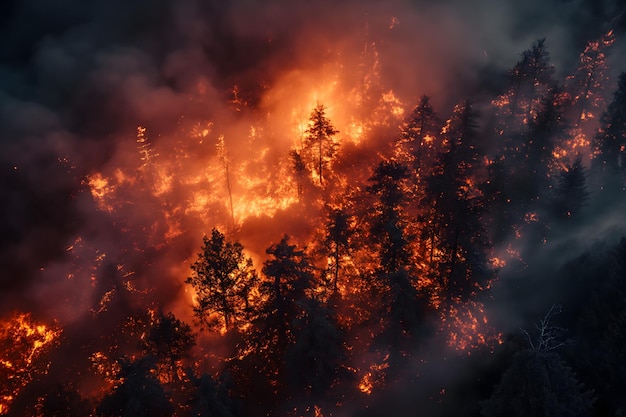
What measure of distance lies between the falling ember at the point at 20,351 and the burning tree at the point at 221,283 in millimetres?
16047

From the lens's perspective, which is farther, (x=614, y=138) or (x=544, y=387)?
(x=614, y=138)

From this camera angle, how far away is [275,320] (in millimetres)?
31125

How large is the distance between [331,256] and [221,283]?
11175 mm

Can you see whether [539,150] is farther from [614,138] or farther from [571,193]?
[614,138]

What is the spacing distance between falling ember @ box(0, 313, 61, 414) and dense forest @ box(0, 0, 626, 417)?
0.71 feet

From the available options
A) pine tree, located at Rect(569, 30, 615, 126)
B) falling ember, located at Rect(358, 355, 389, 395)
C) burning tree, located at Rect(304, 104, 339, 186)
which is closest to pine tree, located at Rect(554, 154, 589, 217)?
pine tree, located at Rect(569, 30, 615, 126)

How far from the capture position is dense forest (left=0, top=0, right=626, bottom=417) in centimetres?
2838

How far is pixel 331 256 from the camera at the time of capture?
3825cm

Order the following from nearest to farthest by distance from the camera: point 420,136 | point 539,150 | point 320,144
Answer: point 539,150 → point 420,136 → point 320,144

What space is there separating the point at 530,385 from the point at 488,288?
19.9 meters

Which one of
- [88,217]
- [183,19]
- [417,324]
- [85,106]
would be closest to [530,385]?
[417,324]

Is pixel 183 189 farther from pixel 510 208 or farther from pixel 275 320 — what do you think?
pixel 510 208

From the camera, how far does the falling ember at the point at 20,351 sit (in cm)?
3647

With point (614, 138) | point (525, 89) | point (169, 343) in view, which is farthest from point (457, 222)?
point (525, 89)
